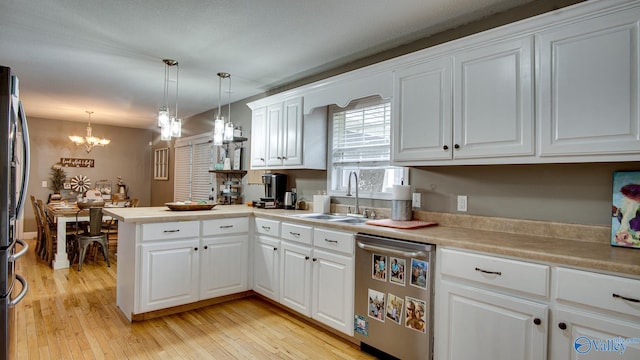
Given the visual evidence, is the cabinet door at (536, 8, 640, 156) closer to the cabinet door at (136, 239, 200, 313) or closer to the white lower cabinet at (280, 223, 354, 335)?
the white lower cabinet at (280, 223, 354, 335)

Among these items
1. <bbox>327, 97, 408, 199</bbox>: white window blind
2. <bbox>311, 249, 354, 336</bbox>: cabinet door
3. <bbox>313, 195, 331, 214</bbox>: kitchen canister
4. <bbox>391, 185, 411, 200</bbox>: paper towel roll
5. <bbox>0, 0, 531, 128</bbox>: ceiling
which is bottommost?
<bbox>311, 249, 354, 336</bbox>: cabinet door

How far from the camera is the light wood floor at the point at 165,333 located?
2473 millimetres

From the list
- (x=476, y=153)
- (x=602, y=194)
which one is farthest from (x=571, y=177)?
(x=476, y=153)

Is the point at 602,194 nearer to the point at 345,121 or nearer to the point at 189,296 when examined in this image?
the point at 345,121

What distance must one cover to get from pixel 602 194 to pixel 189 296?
3164 millimetres

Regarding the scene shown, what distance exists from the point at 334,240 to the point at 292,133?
1.41m

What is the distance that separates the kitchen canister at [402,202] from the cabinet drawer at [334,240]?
0.43 metres

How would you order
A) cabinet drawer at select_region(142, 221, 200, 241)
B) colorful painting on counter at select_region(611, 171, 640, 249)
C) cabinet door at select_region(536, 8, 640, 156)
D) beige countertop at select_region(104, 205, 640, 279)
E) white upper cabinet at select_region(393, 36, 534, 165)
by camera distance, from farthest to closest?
cabinet drawer at select_region(142, 221, 200, 241), white upper cabinet at select_region(393, 36, 534, 165), colorful painting on counter at select_region(611, 171, 640, 249), cabinet door at select_region(536, 8, 640, 156), beige countertop at select_region(104, 205, 640, 279)

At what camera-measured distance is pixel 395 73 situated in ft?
8.86

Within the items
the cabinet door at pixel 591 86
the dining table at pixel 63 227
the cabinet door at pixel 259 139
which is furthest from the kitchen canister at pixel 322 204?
the dining table at pixel 63 227

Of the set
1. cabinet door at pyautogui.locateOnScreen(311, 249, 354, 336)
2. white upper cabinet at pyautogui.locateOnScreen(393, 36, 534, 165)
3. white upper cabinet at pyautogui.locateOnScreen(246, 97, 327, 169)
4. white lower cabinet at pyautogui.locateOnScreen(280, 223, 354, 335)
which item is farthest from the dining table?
white upper cabinet at pyautogui.locateOnScreen(393, 36, 534, 165)

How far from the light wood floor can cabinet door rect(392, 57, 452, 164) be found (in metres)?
1.50

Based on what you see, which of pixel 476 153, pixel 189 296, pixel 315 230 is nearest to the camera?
pixel 476 153

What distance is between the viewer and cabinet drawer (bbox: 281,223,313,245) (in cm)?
293
